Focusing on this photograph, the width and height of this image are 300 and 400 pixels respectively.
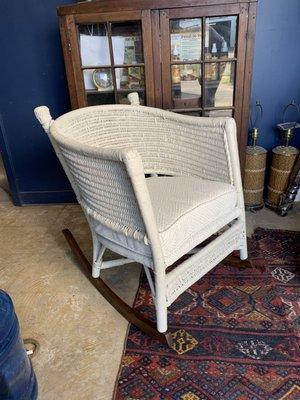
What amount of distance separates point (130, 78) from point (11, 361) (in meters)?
1.36

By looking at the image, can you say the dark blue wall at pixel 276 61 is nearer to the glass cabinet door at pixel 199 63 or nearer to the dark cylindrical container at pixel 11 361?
the glass cabinet door at pixel 199 63

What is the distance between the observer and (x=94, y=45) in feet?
5.28

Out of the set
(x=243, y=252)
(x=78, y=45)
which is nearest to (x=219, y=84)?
(x=78, y=45)

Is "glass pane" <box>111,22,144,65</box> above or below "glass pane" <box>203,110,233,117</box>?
above

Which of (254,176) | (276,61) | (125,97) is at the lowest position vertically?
(254,176)

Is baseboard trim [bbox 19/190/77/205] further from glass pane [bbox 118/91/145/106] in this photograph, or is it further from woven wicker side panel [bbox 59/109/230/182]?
woven wicker side panel [bbox 59/109/230/182]

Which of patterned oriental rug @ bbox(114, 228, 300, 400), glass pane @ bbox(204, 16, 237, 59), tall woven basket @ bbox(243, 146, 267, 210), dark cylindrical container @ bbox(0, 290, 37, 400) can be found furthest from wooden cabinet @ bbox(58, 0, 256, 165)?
dark cylindrical container @ bbox(0, 290, 37, 400)

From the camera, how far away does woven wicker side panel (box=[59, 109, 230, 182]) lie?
4.21 ft

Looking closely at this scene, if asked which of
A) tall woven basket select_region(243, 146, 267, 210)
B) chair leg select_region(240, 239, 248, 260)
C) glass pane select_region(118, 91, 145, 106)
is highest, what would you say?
glass pane select_region(118, 91, 145, 106)

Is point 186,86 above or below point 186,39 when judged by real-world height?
below

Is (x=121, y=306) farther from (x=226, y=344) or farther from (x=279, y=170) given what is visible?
(x=279, y=170)

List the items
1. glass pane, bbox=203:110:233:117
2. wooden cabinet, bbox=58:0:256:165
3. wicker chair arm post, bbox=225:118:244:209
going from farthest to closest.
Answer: glass pane, bbox=203:110:233:117 < wooden cabinet, bbox=58:0:256:165 < wicker chair arm post, bbox=225:118:244:209

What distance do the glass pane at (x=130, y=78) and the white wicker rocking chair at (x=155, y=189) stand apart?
0.30 m

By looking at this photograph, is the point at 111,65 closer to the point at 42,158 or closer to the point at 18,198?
the point at 42,158
